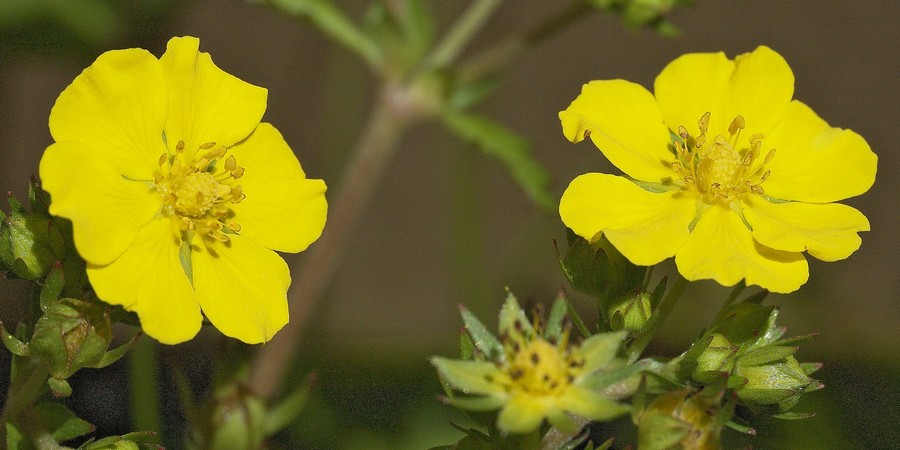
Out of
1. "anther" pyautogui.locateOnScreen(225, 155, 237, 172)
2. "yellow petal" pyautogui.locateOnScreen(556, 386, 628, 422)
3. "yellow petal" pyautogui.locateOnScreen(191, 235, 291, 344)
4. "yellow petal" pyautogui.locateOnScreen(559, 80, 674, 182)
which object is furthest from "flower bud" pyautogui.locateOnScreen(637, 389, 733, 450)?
"anther" pyautogui.locateOnScreen(225, 155, 237, 172)

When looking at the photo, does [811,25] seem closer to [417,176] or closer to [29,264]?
[417,176]

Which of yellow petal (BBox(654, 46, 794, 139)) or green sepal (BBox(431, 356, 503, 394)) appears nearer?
green sepal (BBox(431, 356, 503, 394))

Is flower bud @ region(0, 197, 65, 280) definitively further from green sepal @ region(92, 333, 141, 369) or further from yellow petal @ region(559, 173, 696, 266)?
yellow petal @ region(559, 173, 696, 266)

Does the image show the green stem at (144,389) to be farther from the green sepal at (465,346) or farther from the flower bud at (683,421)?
the flower bud at (683,421)

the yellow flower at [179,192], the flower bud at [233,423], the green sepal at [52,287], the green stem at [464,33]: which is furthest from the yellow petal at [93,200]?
the green stem at [464,33]

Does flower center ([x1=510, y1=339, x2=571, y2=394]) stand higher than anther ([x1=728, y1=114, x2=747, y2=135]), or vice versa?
anther ([x1=728, y1=114, x2=747, y2=135])

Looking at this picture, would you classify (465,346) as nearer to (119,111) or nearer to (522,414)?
(522,414)
